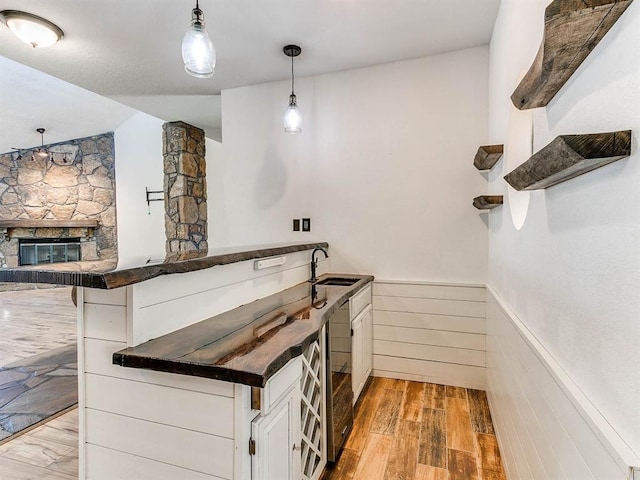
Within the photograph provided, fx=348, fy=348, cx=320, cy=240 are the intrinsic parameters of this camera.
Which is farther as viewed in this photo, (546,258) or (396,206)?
(396,206)

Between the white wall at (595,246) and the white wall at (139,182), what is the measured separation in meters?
6.30

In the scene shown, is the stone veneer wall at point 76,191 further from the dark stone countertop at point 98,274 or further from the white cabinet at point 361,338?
the dark stone countertop at point 98,274

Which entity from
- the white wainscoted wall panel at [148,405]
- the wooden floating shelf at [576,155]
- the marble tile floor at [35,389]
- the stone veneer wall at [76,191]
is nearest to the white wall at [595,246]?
the wooden floating shelf at [576,155]

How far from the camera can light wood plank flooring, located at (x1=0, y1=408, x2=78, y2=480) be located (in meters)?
1.83

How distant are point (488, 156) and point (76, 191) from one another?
7.77 metres

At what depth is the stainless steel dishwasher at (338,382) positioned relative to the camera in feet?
5.87

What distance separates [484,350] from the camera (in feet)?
8.94

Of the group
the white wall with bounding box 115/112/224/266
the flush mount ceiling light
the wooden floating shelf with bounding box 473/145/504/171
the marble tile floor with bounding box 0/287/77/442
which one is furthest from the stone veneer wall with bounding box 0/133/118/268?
the wooden floating shelf with bounding box 473/145/504/171

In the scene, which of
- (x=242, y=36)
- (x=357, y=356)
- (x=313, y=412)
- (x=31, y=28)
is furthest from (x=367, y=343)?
(x=31, y=28)

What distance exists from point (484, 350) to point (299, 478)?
1903mm

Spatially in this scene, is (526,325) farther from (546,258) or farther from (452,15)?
(452,15)

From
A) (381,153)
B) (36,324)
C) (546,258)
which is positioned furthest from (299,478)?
(36,324)

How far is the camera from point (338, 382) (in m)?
1.91

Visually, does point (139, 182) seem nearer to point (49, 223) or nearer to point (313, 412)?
point (49, 223)
